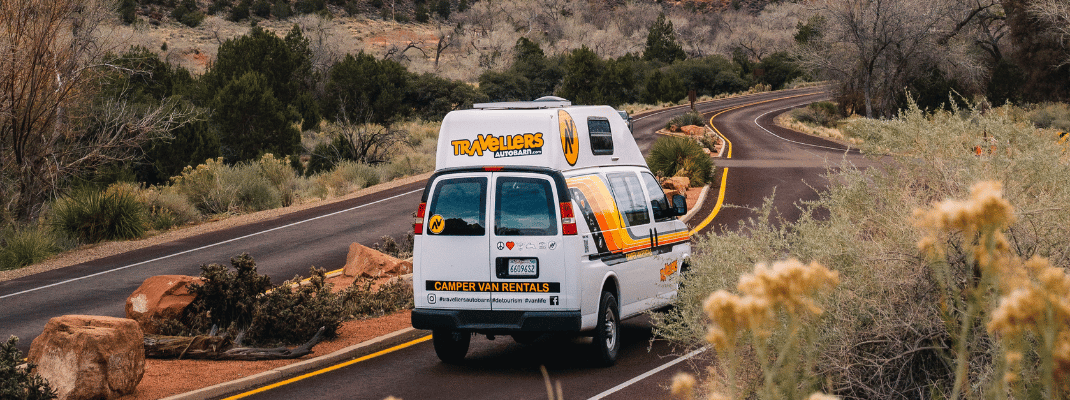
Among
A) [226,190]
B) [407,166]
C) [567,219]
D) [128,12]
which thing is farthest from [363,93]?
[567,219]

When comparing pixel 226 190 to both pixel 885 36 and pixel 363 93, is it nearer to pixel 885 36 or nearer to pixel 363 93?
pixel 363 93

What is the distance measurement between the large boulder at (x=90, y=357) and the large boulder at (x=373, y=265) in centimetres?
656

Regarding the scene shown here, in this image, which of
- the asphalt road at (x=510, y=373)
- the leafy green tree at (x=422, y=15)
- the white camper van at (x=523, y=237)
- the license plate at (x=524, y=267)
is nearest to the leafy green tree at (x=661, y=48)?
the leafy green tree at (x=422, y=15)

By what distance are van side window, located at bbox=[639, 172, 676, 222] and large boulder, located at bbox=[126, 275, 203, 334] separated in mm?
5667

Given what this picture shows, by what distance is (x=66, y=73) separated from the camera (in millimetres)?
21438

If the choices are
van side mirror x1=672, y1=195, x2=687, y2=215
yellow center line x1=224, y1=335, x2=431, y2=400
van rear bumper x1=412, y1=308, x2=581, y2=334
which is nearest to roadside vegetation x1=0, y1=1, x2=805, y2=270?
yellow center line x1=224, y1=335, x2=431, y2=400

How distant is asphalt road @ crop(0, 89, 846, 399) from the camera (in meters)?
9.17

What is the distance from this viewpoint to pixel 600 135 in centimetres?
1085

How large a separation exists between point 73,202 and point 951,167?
21374 millimetres

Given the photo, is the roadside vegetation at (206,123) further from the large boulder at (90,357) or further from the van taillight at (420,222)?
the van taillight at (420,222)

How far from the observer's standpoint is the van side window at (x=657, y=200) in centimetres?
1106

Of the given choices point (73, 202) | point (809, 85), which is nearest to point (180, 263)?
point (73, 202)

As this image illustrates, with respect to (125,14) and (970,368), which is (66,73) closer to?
(970,368)

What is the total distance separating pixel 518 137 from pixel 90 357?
15.5 ft
